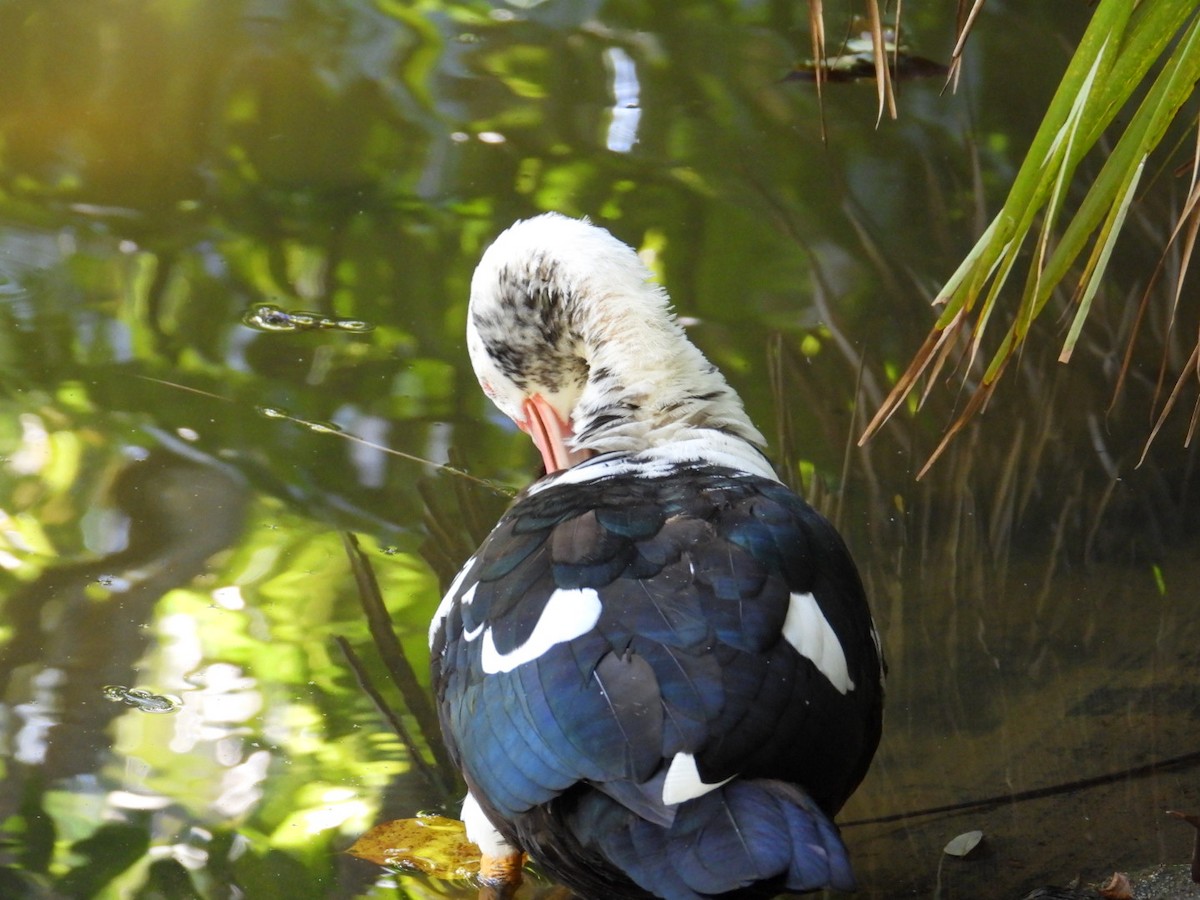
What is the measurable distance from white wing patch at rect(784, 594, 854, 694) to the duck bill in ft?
3.44

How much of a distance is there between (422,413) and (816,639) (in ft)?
5.91

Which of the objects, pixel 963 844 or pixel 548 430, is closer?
pixel 963 844

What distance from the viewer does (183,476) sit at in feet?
10.8

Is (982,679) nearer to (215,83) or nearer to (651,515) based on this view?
(651,515)

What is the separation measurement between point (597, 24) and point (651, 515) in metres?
3.55

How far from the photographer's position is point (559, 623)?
1.88 m

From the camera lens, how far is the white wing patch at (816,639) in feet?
6.23

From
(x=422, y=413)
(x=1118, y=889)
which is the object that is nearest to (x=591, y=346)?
(x=422, y=413)

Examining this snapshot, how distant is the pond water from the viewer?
2527 millimetres

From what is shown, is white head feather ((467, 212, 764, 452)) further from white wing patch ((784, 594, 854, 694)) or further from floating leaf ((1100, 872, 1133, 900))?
floating leaf ((1100, 872, 1133, 900))

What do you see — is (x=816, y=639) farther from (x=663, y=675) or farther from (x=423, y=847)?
(x=423, y=847)

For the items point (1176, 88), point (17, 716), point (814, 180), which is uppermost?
point (1176, 88)

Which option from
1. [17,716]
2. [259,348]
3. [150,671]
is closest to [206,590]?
[150,671]

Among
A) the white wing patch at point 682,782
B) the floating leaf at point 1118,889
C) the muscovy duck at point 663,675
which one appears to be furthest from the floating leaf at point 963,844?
the white wing patch at point 682,782
